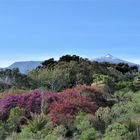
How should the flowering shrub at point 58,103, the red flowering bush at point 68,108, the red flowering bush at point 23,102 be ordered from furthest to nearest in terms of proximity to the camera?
1. the red flowering bush at point 23,102
2. the flowering shrub at point 58,103
3. the red flowering bush at point 68,108

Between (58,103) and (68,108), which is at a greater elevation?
(58,103)

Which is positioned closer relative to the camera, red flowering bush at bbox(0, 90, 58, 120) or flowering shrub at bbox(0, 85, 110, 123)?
flowering shrub at bbox(0, 85, 110, 123)

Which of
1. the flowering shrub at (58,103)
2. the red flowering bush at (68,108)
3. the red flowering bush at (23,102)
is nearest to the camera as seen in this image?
the red flowering bush at (68,108)

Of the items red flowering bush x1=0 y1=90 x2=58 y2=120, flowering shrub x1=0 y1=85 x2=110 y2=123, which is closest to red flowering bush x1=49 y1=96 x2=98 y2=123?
flowering shrub x1=0 y1=85 x2=110 y2=123

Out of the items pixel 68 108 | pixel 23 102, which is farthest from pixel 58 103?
pixel 23 102

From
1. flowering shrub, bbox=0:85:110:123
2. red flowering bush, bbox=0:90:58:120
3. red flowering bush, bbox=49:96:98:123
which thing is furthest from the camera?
red flowering bush, bbox=0:90:58:120

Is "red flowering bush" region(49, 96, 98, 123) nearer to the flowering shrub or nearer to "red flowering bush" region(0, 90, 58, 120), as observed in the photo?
the flowering shrub

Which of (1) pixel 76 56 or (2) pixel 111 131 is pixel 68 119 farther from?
(1) pixel 76 56

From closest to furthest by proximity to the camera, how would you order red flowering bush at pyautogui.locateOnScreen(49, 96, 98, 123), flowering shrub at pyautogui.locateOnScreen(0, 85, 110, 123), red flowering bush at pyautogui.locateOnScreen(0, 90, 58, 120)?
red flowering bush at pyautogui.locateOnScreen(49, 96, 98, 123) → flowering shrub at pyautogui.locateOnScreen(0, 85, 110, 123) → red flowering bush at pyautogui.locateOnScreen(0, 90, 58, 120)

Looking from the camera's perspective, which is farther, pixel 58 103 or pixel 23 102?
pixel 23 102

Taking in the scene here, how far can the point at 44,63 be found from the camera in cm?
6372

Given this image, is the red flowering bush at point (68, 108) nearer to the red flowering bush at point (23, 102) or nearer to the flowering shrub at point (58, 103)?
the flowering shrub at point (58, 103)

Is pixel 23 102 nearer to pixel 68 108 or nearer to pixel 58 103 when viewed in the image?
pixel 58 103

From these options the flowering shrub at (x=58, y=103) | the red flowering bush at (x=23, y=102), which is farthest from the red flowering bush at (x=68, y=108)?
the red flowering bush at (x=23, y=102)
